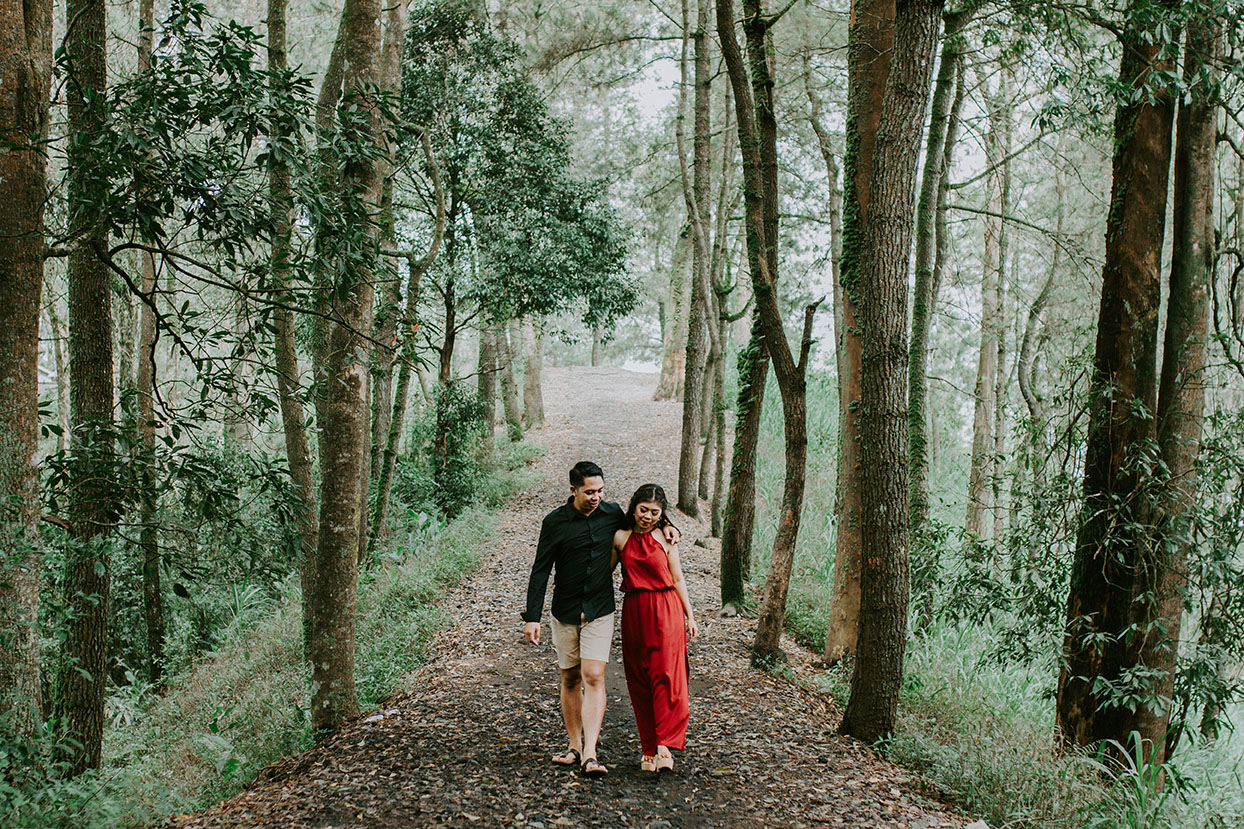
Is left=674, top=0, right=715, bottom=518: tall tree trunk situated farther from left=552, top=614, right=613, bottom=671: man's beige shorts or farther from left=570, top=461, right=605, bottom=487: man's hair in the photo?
left=552, top=614, right=613, bottom=671: man's beige shorts

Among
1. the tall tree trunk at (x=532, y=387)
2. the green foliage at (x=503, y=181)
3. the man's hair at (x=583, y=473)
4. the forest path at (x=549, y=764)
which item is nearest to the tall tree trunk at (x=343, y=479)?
the forest path at (x=549, y=764)

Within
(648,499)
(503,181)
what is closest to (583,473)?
(648,499)

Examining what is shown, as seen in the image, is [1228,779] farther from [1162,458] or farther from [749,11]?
[749,11]

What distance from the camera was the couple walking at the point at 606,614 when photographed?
495 centimetres

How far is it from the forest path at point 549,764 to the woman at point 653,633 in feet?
0.83

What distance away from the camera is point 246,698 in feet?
25.0

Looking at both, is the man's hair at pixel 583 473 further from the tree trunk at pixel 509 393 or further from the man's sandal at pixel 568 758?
the tree trunk at pixel 509 393

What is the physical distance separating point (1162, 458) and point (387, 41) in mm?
8691

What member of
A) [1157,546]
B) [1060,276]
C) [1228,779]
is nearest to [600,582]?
[1157,546]

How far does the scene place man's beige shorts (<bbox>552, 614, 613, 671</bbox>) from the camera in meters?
4.94

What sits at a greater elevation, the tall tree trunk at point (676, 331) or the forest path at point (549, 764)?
the tall tree trunk at point (676, 331)

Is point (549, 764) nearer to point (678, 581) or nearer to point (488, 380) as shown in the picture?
point (678, 581)

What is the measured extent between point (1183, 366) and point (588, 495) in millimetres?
4335

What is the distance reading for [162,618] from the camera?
1064cm
